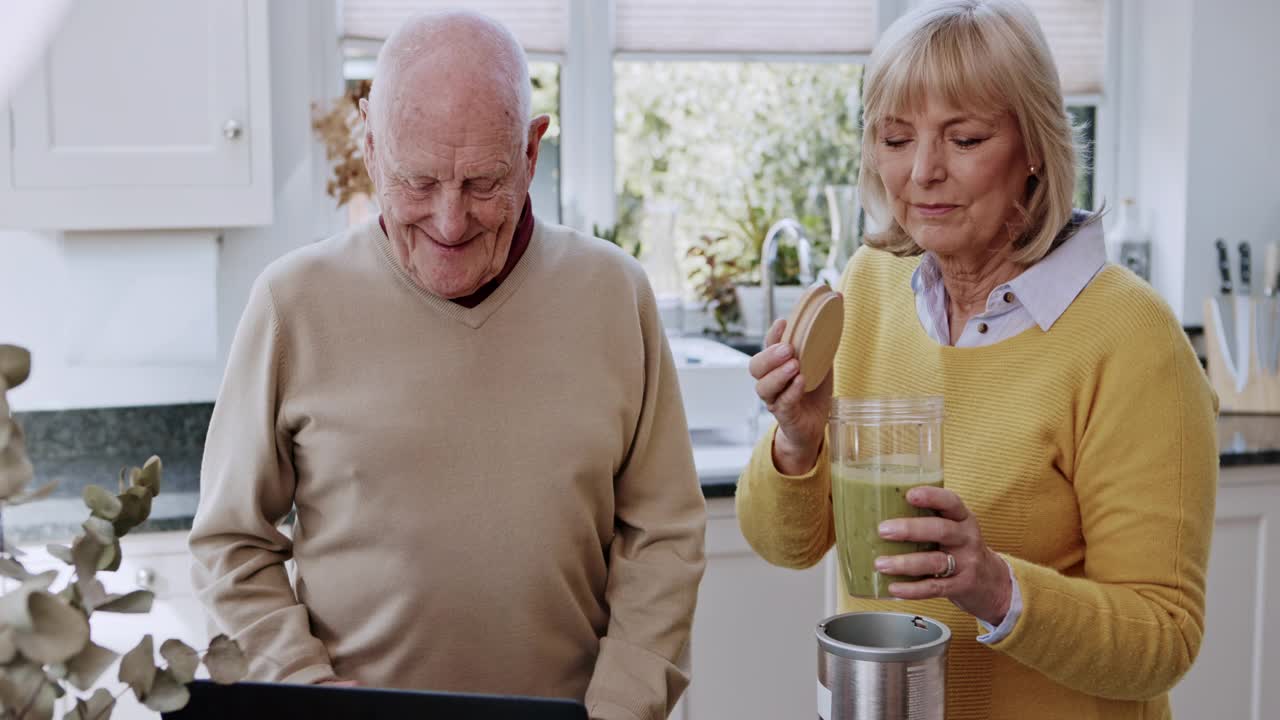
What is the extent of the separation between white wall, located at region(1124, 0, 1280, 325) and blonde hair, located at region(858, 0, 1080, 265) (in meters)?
2.16

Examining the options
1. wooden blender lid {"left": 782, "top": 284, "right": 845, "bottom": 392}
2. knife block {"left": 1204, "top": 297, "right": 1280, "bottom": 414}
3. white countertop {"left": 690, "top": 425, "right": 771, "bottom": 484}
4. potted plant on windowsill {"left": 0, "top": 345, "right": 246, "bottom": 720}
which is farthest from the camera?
knife block {"left": 1204, "top": 297, "right": 1280, "bottom": 414}

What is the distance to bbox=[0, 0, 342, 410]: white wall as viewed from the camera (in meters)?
2.67

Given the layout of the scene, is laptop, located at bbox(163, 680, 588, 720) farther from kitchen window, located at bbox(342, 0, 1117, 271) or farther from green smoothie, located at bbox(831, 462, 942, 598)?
kitchen window, located at bbox(342, 0, 1117, 271)

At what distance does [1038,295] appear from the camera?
4.22 ft

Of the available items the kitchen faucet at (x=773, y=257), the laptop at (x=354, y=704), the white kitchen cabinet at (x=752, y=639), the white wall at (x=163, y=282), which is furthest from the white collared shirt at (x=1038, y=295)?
the white wall at (x=163, y=282)

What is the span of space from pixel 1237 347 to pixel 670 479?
2224 mm

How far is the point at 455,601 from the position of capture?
128 centimetres

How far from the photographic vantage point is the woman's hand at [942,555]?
100 cm

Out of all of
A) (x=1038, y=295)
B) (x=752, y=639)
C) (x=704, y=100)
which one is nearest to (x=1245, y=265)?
(x=704, y=100)

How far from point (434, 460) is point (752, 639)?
49.6 inches

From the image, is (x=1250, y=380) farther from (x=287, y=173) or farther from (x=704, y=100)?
(x=287, y=173)

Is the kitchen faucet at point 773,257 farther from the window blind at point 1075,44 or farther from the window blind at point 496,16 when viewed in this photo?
the window blind at point 1075,44

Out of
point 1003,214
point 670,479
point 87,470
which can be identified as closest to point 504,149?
point 670,479

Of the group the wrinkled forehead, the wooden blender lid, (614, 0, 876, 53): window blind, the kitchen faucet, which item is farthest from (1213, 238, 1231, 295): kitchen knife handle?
the wrinkled forehead
